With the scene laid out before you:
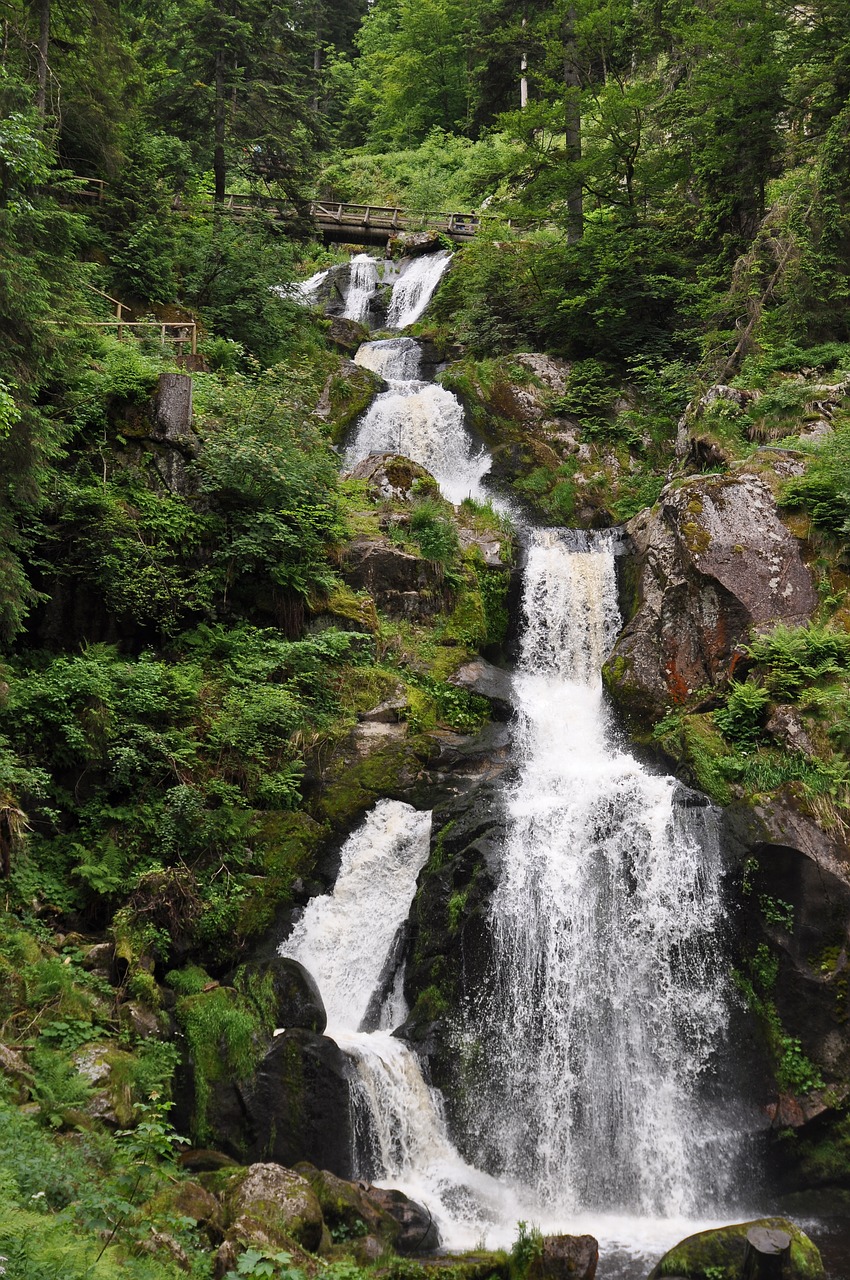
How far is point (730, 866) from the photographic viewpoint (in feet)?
34.5

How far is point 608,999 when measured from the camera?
10.1m

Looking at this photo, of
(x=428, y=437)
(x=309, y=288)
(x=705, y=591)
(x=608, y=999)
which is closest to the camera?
(x=608, y=999)

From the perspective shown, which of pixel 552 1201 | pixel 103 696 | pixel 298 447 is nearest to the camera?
pixel 552 1201

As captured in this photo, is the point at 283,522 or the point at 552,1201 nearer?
the point at 552,1201

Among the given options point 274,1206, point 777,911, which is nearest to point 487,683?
point 777,911

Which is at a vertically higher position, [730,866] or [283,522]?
[283,522]

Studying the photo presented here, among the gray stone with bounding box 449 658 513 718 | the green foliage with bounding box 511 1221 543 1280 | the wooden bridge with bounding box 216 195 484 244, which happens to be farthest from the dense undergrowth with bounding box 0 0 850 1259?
the wooden bridge with bounding box 216 195 484 244

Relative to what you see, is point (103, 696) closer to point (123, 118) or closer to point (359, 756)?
point (359, 756)

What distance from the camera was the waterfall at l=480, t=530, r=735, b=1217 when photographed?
9.16m

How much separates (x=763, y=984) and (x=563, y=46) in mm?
24258

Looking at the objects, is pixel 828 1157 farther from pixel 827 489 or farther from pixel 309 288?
pixel 309 288

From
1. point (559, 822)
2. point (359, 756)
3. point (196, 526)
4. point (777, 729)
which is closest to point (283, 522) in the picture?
point (196, 526)

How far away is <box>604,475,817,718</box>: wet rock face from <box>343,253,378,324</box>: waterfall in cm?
1612

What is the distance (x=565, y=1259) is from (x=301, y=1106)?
2.90 metres
